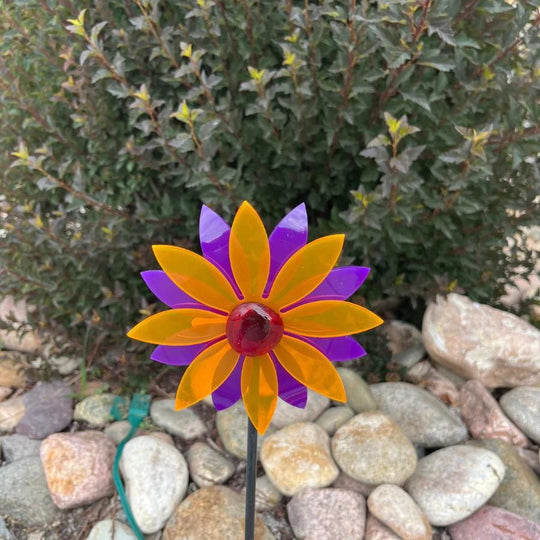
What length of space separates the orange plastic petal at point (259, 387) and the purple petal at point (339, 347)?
0.11 meters

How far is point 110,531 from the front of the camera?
1.88 metres

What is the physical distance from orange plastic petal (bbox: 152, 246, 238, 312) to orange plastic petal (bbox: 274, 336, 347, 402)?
0.14 metres

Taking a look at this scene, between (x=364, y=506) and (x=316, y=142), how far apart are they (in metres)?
1.26

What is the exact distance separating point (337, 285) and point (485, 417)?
4.25 ft

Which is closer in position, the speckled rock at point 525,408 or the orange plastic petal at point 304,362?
the orange plastic petal at point 304,362

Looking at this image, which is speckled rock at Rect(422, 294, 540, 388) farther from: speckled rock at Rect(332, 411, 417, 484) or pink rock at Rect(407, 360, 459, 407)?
speckled rock at Rect(332, 411, 417, 484)

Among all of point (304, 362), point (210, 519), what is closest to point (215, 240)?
point (304, 362)

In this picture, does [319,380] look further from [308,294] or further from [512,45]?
[512,45]

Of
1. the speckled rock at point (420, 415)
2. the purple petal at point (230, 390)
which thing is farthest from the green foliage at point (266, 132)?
the purple petal at point (230, 390)

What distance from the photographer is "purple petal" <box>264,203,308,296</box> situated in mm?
1127

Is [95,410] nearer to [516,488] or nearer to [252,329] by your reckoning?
[252,329]

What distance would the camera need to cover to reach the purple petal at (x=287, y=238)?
3.70 ft

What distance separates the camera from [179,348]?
1.19 meters

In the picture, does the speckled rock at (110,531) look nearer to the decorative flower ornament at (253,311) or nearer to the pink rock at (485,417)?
the decorative flower ornament at (253,311)
